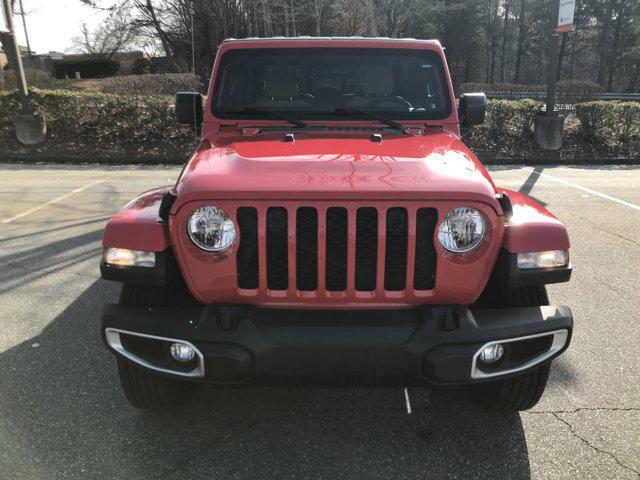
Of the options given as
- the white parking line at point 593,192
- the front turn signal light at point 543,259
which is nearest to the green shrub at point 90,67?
the white parking line at point 593,192

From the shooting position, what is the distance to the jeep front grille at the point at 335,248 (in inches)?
81.9

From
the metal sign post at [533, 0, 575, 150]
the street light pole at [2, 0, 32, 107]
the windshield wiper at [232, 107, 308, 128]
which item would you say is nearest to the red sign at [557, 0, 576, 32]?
the metal sign post at [533, 0, 575, 150]

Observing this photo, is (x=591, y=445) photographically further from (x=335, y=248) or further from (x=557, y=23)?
(x=557, y=23)

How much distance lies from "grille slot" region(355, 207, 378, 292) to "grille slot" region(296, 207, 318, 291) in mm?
172

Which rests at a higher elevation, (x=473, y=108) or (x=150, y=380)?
(x=473, y=108)

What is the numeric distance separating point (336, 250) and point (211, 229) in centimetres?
51

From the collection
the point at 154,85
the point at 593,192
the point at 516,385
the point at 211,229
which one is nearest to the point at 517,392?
the point at 516,385

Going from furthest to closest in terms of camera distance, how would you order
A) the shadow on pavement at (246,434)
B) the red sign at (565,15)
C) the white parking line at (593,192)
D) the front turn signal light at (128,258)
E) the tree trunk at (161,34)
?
the tree trunk at (161,34) → the red sign at (565,15) → the white parking line at (593,192) → the shadow on pavement at (246,434) → the front turn signal light at (128,258)

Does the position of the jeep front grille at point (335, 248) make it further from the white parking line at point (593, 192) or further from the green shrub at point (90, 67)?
the green shrub at point (90, 67)

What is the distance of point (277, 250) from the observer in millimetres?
2125

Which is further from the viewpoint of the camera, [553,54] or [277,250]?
[553,54]

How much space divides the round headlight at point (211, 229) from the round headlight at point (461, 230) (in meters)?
0.85

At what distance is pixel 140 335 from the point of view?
83.1 inches

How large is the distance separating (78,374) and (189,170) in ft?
4.82
